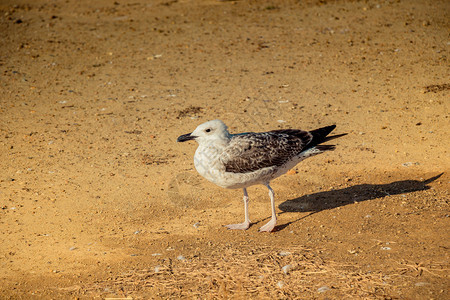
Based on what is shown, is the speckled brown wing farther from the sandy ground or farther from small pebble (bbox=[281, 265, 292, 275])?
small pebble (bbox=[281, 265, 292, 275])

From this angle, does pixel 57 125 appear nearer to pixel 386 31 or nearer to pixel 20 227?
pixel 20 227

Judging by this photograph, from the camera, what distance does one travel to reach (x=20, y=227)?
6750 mm

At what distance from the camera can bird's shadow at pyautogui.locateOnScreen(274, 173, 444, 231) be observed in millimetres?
7250

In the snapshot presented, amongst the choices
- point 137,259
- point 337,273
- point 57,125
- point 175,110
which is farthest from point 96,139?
point 337,273

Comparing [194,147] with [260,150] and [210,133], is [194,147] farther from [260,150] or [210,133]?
[260,150]

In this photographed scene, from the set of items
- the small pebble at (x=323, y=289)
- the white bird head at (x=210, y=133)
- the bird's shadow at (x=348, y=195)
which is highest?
the white bird head at (x=210, y=133)

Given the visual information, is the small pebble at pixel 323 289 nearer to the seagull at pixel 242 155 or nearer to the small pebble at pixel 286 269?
the small pebble at pixel 286 269

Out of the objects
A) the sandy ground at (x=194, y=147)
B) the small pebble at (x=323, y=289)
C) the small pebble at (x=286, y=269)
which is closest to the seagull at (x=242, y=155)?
the sandy ground at (x=194, y=147)

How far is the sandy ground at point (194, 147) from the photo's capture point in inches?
224

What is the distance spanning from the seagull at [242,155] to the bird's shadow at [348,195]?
2.36 ft

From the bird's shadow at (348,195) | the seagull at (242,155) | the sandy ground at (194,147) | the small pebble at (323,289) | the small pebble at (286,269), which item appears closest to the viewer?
the small pebble at (323,289)

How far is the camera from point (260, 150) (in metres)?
6.66

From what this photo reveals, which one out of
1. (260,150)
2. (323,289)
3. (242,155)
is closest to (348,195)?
(260,150)

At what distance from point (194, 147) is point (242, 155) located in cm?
262
